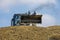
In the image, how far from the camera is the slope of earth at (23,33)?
28.5 metres

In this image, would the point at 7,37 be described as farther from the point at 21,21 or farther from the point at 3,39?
the point at 21,21

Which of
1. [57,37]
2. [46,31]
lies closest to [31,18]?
[46,31]

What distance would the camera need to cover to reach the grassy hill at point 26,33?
28469 millimetres

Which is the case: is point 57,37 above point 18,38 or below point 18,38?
above

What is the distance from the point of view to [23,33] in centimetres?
2961

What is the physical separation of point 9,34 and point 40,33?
3.90 metres

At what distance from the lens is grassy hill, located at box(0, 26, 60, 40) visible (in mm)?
28469

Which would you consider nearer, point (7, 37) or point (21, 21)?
point (7, 37)

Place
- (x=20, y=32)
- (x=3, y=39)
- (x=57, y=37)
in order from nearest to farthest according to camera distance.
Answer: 1. (x=57, y=37)
2. (x=3, y=39)
3. (x=20, y=32)

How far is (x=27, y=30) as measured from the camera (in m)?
30.5

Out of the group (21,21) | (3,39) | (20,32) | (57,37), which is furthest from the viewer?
(21,21)

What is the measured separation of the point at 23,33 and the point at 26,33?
365 mm

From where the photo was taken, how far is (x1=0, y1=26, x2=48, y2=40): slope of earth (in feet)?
93.4

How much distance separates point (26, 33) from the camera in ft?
97.1
